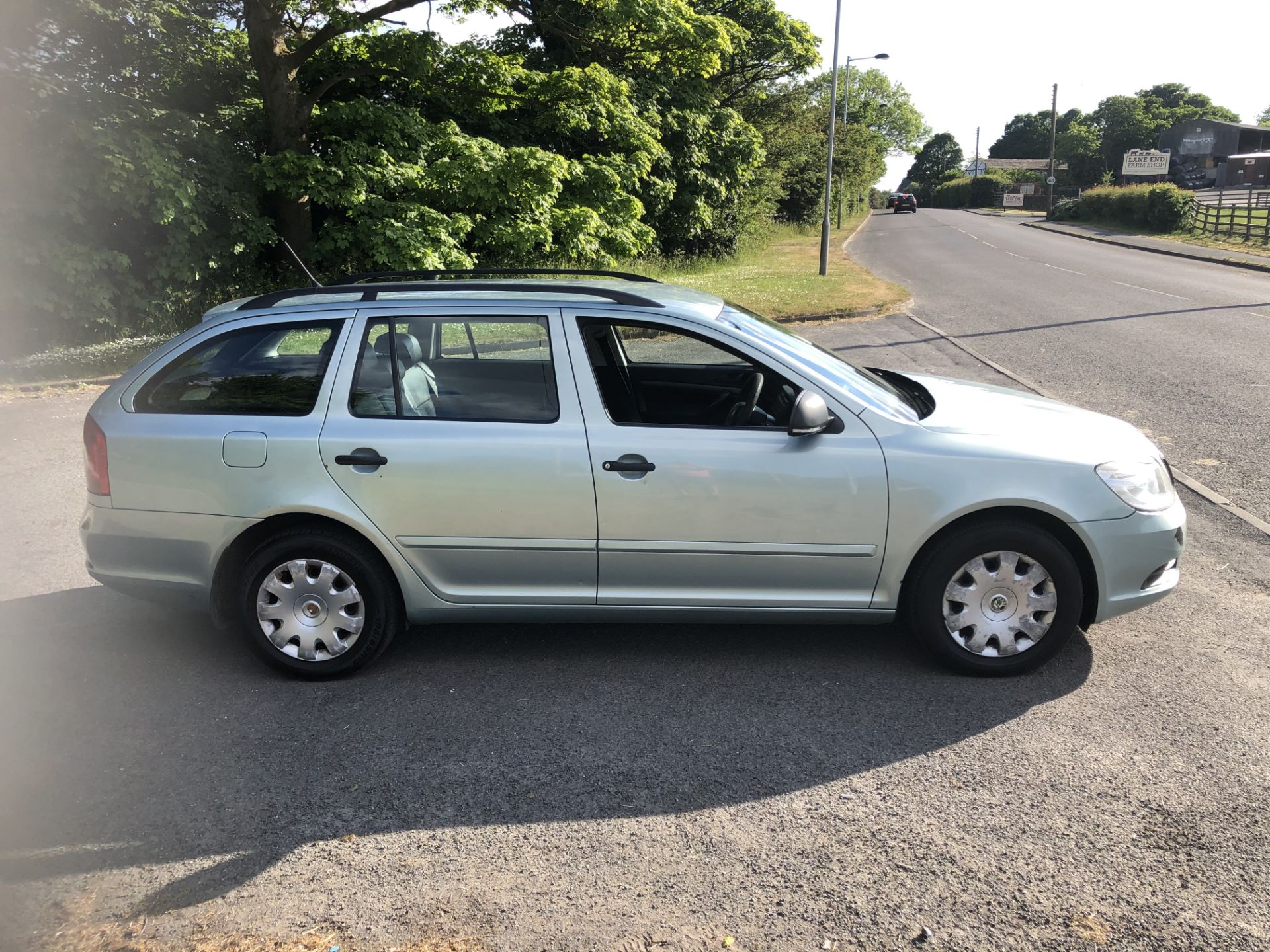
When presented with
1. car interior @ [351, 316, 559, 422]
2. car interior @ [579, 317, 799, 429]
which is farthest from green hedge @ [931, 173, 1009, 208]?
car interior @ [351, 316, 559, 422]

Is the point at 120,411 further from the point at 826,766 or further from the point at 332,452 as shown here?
the point at 826,766

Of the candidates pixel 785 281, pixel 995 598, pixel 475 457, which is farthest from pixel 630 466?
pixel 785 281

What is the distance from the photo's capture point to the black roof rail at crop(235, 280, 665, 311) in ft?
14.3

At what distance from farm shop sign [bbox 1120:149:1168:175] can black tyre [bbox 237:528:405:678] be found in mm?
72962

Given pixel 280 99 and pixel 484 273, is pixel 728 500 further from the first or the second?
pixel 280 99

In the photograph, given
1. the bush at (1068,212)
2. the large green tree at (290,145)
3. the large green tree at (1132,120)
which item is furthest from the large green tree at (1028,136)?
the large green tree at (290,145)

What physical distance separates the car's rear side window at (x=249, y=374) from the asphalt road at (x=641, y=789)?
1.21 m

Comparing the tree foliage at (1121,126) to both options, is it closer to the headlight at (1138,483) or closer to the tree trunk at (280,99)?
the tree trunk at (280,99)

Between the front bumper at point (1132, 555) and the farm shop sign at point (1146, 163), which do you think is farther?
the farm shop sign at point (1146, 163)

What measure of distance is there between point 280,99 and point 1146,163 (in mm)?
65936

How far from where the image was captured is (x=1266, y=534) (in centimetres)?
597

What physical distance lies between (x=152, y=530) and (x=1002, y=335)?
1329 centimetres

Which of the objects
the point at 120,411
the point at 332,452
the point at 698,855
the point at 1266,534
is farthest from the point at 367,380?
the point at 1266,534

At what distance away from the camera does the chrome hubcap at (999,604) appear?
4.10 meters
